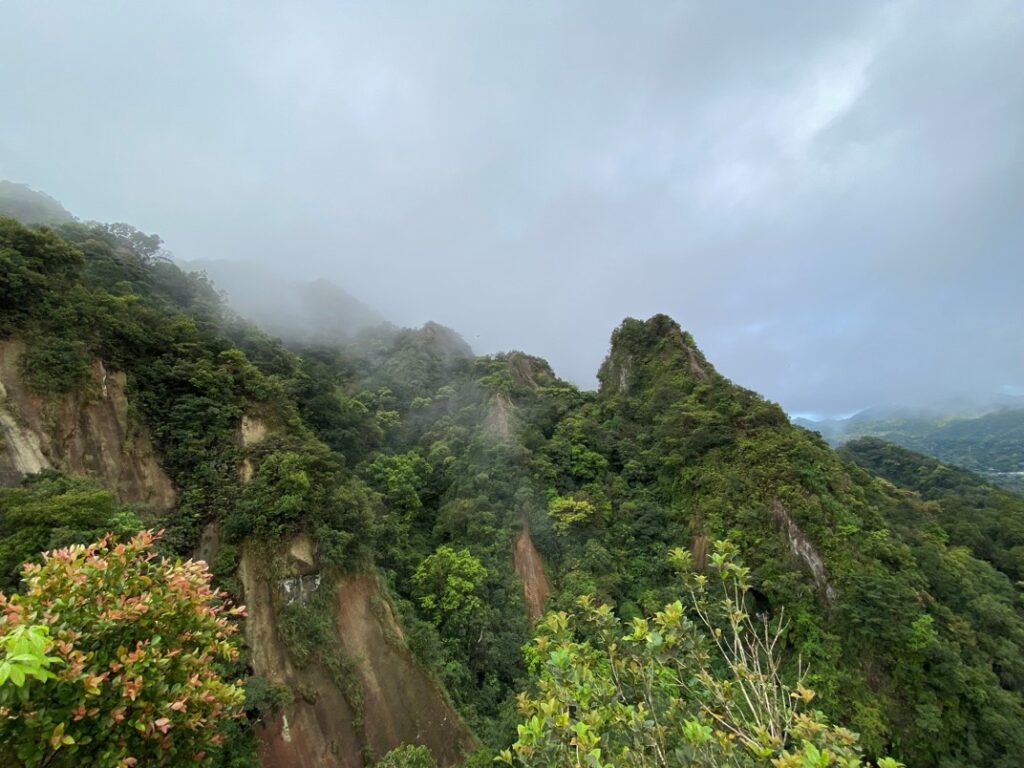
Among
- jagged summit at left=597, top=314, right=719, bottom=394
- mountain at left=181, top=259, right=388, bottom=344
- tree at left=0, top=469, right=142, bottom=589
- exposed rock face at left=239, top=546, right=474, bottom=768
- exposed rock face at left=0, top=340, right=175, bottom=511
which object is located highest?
mountain at left=181, top=259, right=388, bottom=344

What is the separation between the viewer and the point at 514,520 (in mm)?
22797

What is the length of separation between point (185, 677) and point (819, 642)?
66.3 feet

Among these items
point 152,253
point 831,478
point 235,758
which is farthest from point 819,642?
point 152,253

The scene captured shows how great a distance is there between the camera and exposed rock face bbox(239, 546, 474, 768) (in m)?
12.4

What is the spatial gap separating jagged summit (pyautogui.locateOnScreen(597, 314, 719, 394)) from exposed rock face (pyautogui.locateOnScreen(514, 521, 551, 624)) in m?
16.8

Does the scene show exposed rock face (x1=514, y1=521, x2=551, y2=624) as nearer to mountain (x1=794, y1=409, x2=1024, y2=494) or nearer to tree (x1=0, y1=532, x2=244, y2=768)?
tree (x1=0, y1=532, x2=244, y2=768)

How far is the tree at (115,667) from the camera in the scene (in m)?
3.44

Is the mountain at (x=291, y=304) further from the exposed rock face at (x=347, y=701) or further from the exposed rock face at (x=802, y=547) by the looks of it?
the exposed rock face at (x=802, y=547)

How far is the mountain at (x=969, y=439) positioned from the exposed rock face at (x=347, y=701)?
76969mm

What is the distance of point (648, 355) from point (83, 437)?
33210mm

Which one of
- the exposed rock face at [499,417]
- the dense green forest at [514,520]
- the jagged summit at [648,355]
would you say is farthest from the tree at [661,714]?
the jagged summit at [648,355]

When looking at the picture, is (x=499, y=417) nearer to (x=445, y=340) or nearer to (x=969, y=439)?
(x=445, y=340)

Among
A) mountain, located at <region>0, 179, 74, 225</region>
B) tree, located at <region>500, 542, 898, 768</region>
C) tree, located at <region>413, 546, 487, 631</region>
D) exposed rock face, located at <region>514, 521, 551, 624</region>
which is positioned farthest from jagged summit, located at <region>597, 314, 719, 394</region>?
mountain, located at <region>0, 179, 74, 225</region>

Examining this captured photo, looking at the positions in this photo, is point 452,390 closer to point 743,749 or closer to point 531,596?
point 531,596
